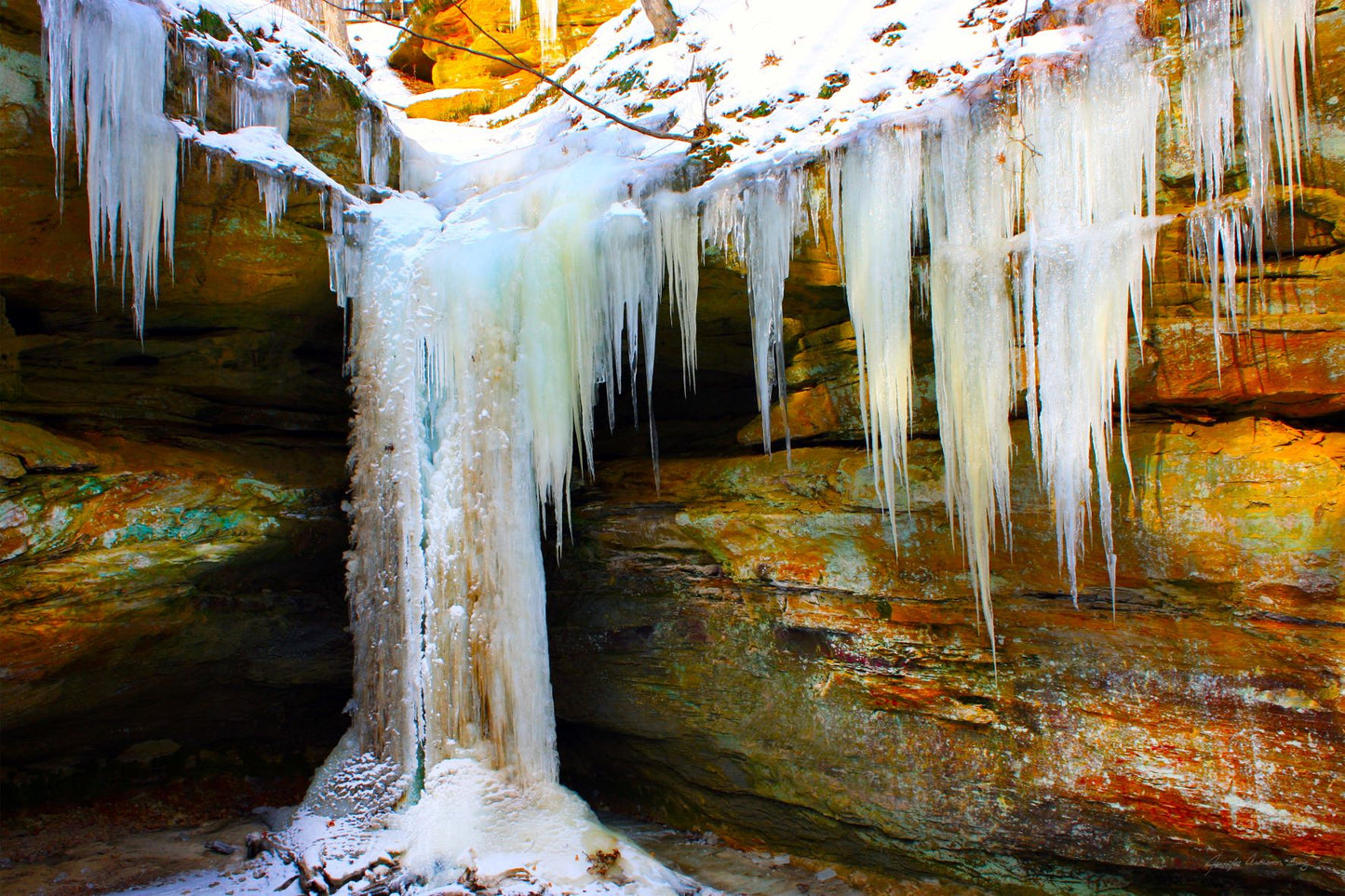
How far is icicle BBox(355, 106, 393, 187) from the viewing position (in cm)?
566

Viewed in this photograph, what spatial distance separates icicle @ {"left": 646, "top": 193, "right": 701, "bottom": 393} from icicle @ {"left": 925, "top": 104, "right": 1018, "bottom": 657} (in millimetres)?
1421

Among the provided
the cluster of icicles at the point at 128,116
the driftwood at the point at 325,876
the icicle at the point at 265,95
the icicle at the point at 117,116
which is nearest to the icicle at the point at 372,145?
the icicle at the point at 265,95

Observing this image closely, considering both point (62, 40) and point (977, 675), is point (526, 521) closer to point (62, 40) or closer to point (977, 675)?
point (977, 675)

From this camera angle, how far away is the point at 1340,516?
389 centimetres

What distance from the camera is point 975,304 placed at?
14.5 feet

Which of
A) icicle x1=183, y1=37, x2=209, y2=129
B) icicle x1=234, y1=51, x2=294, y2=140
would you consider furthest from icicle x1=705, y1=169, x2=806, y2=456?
icicle x1=183, y1=37, x2=209, y2=129

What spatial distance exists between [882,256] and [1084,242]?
3.41ft

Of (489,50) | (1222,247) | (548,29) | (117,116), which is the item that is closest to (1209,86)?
(1222,247)

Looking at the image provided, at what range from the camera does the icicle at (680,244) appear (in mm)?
4945

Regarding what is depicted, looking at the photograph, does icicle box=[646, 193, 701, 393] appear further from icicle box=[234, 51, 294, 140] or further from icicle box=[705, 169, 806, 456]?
icicle box=[234, 51, 294, 140]

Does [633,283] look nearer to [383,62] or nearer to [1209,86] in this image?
[1209,86]

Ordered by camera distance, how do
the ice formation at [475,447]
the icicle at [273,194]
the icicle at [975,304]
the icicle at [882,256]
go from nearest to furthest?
the icicle at [975,304] < the icicle at [882,256] < the icicle at [273,194] < the ice formation at [475,447]

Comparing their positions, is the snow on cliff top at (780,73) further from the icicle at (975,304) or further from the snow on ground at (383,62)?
the snow on ground at (383,62)

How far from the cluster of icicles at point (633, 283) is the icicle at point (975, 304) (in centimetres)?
1
